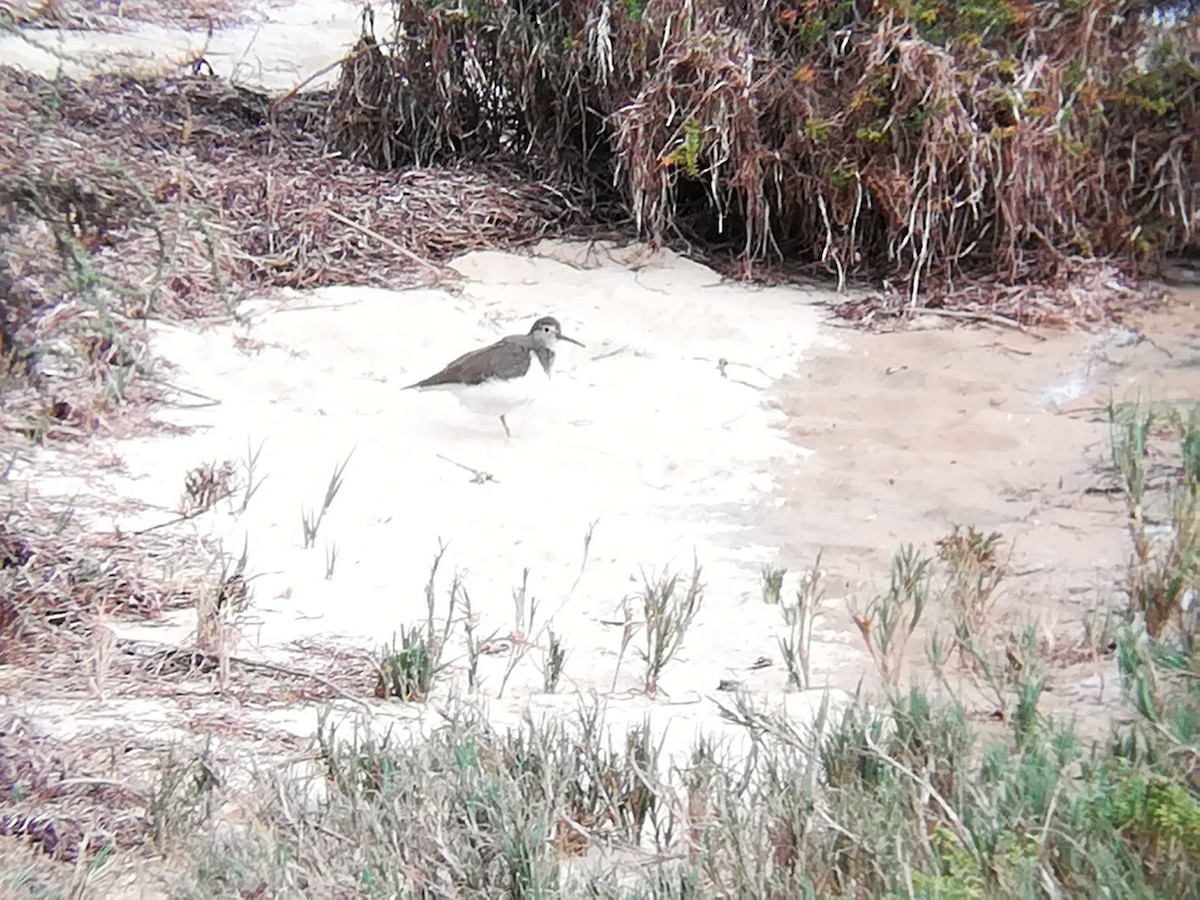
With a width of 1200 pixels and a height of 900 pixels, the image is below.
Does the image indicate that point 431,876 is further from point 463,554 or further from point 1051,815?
point 463,554

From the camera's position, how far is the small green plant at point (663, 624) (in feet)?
13.6

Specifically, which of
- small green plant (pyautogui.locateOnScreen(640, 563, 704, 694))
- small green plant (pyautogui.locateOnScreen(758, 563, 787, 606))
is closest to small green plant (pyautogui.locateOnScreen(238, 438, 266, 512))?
small green plant (pyautogui.locateOnScreen(640, 563, 704, 694))

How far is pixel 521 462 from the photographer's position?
20.0ft

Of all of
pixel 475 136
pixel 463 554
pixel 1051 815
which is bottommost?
pixel 463 554

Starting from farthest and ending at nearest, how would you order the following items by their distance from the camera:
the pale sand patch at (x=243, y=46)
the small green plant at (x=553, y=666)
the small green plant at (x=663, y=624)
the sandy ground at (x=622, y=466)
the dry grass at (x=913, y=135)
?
1. the pale sand patch at (x=243, y=46)
2. the dry grass at (x=913, y=135)
3. the sandy ground at (x=622, y=466)
4. the small green plant at (x=663, y=624)
5. the small green plant at (x=553, y=666)

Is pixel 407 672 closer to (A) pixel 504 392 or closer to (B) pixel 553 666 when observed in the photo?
(B) pixel 553 666

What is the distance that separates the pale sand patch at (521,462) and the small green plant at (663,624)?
0.23 feet

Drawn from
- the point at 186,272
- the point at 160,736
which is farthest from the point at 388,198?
the point at 160,736

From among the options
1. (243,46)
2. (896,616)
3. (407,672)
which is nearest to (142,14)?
(243,46)

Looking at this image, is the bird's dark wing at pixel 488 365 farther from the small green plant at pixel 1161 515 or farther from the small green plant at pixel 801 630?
the small green plant at pixel 1161 515

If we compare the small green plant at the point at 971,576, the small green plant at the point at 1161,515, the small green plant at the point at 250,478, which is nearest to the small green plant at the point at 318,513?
the small green plant at the point at 250,478

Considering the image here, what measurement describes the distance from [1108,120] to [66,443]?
576cm

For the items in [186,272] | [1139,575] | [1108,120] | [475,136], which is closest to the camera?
[1139,575]

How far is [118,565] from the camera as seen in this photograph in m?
4.72
